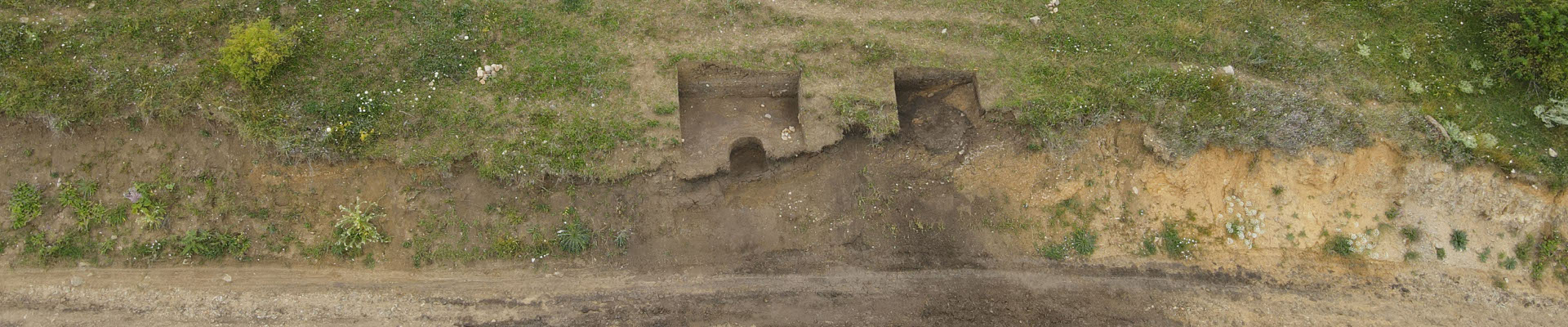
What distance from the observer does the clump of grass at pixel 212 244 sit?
10.3 meters

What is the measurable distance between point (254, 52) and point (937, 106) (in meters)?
9.91

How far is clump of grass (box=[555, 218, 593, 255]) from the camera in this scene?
10.7 m

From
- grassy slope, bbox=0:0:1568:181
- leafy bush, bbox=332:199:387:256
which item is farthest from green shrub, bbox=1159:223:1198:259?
leafy bush, bbox=332:199:387:256

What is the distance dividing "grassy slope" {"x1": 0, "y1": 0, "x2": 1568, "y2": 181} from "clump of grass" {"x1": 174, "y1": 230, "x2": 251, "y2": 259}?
1.63m

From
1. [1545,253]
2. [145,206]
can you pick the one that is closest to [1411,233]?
[1545,253]

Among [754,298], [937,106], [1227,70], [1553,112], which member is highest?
[1227,70]

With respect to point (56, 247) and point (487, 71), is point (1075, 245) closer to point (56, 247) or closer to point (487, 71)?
point (487, 71)

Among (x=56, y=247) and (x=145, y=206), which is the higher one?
(x=145, y=206)

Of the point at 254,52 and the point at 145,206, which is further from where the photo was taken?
the point at 145,206

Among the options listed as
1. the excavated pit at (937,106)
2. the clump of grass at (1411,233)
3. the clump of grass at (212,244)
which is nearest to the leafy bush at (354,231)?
the clump of grass at (212,244)

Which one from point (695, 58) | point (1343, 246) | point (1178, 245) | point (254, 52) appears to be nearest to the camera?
point (254, 52)

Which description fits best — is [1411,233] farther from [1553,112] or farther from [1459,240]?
[1553,112]

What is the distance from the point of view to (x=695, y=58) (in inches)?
445

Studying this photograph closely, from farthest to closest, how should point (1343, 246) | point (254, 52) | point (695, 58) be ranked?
point (695, 58), point (1343, 246), point (254, 52)
